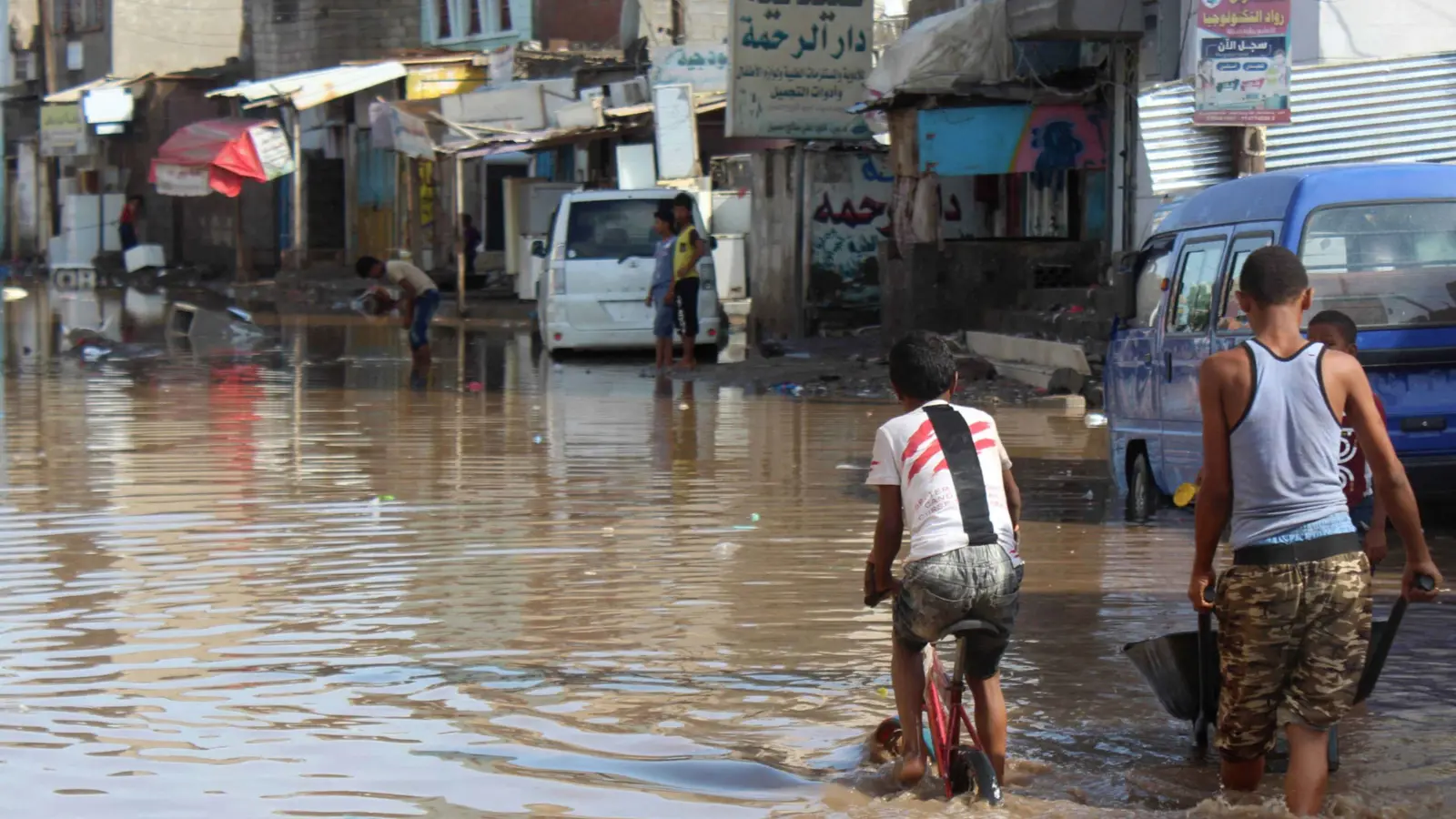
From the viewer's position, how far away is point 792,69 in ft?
74.4

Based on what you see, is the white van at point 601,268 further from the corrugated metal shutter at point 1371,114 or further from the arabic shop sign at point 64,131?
the arabic shop sign at point 64,131

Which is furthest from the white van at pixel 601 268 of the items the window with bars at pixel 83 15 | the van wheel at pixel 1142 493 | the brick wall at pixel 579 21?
the window with bars at pixel 83 15

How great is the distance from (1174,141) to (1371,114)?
5.08ft

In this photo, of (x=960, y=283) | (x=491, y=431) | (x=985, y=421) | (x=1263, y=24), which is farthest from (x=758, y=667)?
(x=960, y=283)

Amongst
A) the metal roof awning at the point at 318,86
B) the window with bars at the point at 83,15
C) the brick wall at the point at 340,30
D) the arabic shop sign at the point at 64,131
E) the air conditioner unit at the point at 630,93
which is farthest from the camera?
the window with bars at the point at 83,15

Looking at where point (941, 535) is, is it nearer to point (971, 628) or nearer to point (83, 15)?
point (971, 628)

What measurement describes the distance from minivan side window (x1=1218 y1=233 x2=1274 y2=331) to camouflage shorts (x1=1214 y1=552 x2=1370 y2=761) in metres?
4.52

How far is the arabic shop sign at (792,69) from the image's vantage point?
74.2ft

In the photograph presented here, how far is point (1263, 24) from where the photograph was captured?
47.9 ft

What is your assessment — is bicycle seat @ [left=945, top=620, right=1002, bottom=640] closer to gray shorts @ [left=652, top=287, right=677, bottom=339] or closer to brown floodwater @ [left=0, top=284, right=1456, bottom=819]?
brown floodwater @ [left=0, top=284, right=1456, bottom=819]

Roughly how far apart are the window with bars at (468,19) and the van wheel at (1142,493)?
3075cm

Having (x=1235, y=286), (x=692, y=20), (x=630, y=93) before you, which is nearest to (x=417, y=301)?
(x=630, y=93)

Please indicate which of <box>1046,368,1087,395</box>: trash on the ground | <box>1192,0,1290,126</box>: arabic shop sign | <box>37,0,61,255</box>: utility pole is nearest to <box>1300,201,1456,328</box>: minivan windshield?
<box>1192,0,1290,126</box>: arabic shop sign

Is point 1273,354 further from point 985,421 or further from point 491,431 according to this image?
point 491,431
